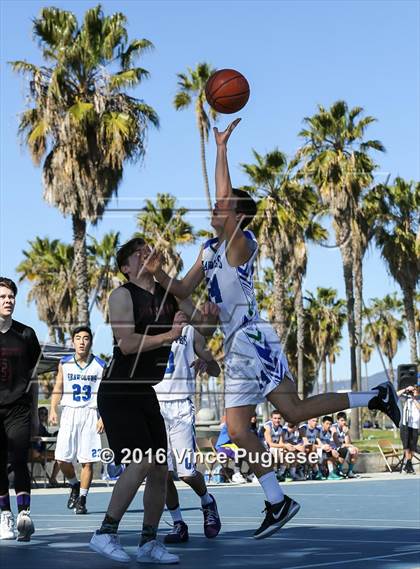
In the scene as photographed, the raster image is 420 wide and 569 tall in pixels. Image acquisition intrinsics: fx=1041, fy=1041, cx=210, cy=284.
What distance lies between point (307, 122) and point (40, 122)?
1672 centimetres

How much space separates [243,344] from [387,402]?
1.25m

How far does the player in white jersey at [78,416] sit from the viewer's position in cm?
1278

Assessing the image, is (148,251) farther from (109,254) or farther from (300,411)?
(109,254)

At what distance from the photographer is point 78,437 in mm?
13203

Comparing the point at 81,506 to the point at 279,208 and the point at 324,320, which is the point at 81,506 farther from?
the point at 324,320

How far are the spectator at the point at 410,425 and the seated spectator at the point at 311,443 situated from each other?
2.58 metres

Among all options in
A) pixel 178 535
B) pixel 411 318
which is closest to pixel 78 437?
pixel 178 535

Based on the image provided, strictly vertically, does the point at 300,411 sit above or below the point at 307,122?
below

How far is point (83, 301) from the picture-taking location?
30.0 m

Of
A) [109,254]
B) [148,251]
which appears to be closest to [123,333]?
[148,251]

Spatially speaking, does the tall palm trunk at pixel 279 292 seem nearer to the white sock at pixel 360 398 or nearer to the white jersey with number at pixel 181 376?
the white jersey with number at pixel 181 376

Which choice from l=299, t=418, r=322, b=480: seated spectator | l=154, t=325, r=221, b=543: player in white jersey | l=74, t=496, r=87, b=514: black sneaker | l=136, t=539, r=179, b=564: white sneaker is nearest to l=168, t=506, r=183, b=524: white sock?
l=154, t=325, r=221, b=543: player in white jersey

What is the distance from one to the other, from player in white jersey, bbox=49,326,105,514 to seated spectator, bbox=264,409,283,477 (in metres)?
7.83

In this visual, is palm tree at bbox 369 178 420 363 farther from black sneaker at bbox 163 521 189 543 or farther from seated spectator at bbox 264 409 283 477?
black sneaker at bbox 163 521 189 543
